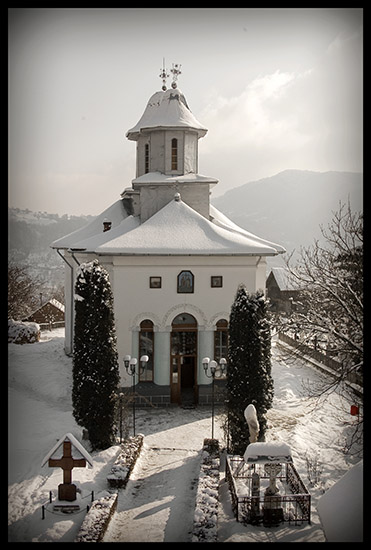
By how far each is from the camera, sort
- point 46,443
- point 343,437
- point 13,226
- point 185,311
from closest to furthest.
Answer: point 13,226 < point 46,443 < point 343,437 < point 185,311

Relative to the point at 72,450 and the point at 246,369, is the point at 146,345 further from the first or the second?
the point at 72,450

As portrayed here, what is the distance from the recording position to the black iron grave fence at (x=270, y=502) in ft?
33.1

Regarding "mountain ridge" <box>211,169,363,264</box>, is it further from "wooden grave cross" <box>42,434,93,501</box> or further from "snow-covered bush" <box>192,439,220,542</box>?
"wooden grave cross" <box>42,434,93,501</box>

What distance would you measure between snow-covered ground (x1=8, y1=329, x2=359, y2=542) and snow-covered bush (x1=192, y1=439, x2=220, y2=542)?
0.27 m

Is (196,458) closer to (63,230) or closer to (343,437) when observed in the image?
(343,437)

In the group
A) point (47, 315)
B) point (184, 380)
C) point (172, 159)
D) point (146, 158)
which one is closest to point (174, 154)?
point (172, 159)

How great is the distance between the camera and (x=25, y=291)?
1315 inches

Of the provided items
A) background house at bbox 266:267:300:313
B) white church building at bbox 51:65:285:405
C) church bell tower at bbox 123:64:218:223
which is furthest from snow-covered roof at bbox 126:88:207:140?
background house at bbox 266:267:300:313

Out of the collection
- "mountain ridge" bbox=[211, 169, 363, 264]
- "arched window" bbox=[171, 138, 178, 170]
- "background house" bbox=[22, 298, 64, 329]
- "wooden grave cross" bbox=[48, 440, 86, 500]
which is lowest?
"wooden grave cross" bbox=[48, 440, 86, 500]

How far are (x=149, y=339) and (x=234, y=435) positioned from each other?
5.67m

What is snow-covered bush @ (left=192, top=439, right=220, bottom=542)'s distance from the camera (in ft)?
30.7

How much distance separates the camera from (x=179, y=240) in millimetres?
17984

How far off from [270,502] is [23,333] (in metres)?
18.9

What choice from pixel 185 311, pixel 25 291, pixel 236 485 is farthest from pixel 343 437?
pixel 25 291
